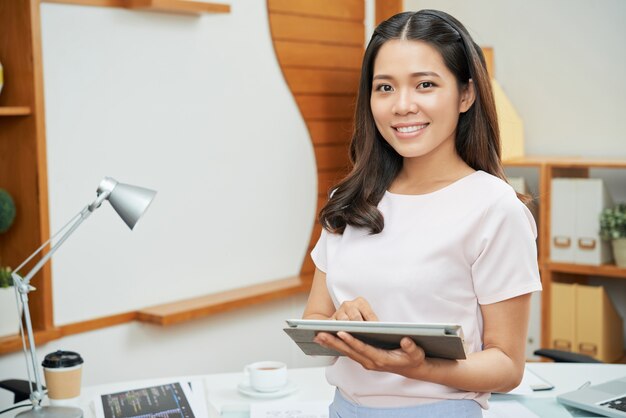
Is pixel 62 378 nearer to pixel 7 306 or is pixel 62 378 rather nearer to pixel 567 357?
pixel 7 306

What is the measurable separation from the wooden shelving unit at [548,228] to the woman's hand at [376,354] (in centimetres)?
255

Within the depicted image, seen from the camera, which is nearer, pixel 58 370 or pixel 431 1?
pixel 58 370

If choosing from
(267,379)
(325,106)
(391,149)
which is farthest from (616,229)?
(391,149)

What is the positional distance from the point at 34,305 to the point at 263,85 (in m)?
1.30

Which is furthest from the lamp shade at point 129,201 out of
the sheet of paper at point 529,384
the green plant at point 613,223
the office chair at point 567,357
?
the green plant at point 613,223

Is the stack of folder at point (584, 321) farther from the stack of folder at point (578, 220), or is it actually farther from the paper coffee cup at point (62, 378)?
the paper coffee cup at point (62, 378)

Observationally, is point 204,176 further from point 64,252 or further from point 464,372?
point 464,372

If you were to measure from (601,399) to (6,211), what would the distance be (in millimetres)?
1793

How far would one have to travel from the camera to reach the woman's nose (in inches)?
57.1

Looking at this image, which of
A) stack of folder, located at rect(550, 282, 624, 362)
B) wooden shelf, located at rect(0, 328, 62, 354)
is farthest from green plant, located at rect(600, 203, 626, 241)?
wooden shelf, located at rect(0, 328, 62, 354)

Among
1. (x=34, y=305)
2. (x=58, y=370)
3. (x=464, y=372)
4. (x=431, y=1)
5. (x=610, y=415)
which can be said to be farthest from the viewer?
(x=431, y=1)

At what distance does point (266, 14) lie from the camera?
3.52m

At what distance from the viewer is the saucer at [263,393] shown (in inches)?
82.1

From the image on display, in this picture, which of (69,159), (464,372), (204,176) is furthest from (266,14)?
(464,372)
